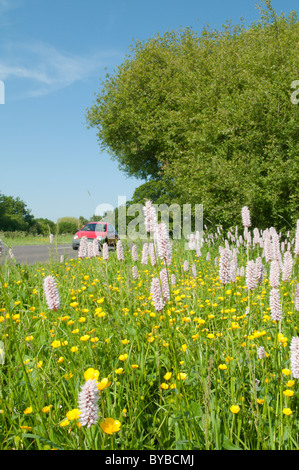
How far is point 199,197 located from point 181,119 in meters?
5.25

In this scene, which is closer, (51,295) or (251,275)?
(51,295)

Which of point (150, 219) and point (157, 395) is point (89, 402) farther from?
point (157, 395)

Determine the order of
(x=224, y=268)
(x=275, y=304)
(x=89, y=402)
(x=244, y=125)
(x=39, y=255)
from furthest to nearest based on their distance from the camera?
(x=39, y=255), (x=244, y=125), (x=224, y=268), (x=275, y=304), (x=89, y=402)

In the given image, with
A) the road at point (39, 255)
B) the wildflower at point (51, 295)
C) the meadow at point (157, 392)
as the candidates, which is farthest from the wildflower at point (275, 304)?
the road at point (39, 255)

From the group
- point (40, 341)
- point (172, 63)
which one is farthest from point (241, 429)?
point (172, 63)

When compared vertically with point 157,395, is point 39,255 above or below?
above

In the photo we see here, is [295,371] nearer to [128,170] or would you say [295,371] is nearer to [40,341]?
[40,341]

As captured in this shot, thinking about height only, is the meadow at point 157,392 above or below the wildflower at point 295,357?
below

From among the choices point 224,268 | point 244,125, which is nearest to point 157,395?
point 224,268

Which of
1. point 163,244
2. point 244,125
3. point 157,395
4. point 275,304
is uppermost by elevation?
point 244,125

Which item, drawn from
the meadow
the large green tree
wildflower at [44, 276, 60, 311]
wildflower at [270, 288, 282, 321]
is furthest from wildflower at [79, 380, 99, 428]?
the large green tree

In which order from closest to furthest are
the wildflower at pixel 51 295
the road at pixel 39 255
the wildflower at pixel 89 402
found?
1. the wildflower at pixel 89 402
2. the wildflower at pixel 51 295
3. the road at pixel 39 255

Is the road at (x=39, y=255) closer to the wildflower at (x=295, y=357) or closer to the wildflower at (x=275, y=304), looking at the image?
the wildflower at (x=275, y=304)
